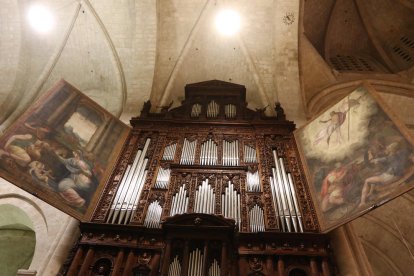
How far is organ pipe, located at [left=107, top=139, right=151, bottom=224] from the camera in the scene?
22.7ft

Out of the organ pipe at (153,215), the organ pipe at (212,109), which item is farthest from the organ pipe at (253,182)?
the organ pipe at (212,109)

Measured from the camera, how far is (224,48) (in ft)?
39.0

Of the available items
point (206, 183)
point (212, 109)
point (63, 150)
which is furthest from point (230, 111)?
point (63, 150)

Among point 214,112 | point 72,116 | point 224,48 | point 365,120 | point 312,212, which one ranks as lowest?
point 312,212

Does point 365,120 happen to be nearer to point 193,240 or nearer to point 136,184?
point 193,240

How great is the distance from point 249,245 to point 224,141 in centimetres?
384

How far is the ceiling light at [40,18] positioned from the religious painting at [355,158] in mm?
9555

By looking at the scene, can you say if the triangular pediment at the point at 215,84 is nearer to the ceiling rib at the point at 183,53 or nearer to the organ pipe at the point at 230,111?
the ceiling rib at the point at 183,53

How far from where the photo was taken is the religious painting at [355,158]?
209 inches

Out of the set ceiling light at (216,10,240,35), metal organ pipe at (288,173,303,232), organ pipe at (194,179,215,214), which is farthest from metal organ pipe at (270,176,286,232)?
ceiling light at (216,10,240,35)

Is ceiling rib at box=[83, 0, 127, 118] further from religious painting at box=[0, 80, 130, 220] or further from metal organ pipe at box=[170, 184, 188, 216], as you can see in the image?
metal organ pipe at box=[170, 184, 188, 216]

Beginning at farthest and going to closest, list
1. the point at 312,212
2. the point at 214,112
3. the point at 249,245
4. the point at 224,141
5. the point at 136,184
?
the point at 214,112 → the point at 224,141 → the point at 136,184 → the point at 312,212 → the point at 249,245

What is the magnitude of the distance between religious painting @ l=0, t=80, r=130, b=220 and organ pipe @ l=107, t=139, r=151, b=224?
434mm

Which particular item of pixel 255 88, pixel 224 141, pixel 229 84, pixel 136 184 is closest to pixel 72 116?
pixel 136 184
